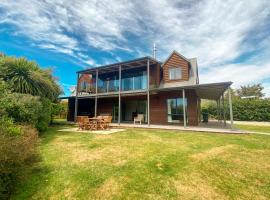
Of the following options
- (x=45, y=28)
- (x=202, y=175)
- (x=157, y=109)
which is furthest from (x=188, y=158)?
(x=45, y=28)

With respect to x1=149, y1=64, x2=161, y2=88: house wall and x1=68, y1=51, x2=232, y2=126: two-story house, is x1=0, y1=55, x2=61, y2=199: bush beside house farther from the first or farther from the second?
x1=149, y1=64, x2=161, y2=88: house wall

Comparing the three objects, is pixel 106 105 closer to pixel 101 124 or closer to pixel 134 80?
pixel 134 80

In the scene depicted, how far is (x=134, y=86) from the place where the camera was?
52.3 feet

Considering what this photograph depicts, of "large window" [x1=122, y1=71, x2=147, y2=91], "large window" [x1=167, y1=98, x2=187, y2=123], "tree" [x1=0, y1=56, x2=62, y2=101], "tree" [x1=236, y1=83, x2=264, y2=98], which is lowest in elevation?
"large window" [x1=167, y1=98, x2=187, y2=123]

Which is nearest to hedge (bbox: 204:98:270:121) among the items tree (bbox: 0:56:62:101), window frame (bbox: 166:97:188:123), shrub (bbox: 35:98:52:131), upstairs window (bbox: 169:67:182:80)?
upstairs window (bbox: 169:67:182:80)

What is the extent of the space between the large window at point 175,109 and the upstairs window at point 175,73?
2516 millimetres

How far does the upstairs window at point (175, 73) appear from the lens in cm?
1522

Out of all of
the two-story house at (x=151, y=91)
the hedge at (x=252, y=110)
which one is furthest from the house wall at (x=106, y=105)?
the hedge at (x=252, y=110)

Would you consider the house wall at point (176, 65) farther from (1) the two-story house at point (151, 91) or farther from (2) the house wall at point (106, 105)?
(2) the house wall at point (106, 105)

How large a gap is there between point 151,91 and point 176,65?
4.24m

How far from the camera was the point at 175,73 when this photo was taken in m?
15.4

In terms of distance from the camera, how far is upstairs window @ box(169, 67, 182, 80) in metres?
15.2

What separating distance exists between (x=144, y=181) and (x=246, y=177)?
7.78 ft

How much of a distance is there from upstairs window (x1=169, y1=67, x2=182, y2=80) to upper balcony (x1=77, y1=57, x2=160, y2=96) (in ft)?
4.22
